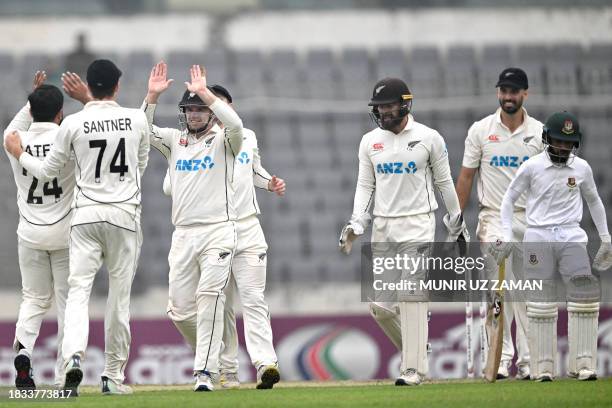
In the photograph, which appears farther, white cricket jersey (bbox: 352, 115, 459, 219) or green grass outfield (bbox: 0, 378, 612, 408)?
white cricket jersey (bbox: 352, 115, 459, 219)

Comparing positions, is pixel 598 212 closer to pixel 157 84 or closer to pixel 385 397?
pixel 385 397

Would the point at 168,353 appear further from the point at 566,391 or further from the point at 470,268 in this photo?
the point at 566,391

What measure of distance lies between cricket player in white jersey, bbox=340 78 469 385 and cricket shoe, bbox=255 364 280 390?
87 cm

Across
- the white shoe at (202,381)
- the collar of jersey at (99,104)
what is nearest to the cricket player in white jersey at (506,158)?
the white shoe at (202,381)

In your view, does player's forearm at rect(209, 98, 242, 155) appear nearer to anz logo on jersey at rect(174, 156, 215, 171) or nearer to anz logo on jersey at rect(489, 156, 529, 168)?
anz logo on jersey at rect(174, 156, 215, 171)

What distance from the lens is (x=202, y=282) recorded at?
910 cm

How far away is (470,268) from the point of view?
1054 centimetres

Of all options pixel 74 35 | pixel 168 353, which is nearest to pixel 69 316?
pixel 168 353

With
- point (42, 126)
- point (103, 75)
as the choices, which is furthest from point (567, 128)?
point (42, 126)

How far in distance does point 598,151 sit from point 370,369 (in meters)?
6.46

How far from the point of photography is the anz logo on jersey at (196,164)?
915 cm

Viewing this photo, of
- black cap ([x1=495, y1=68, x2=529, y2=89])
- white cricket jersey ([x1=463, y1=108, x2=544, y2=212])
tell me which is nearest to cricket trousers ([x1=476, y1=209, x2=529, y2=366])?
white cricket jersey ([x1=463, y1=108, x2=544, y2=212])

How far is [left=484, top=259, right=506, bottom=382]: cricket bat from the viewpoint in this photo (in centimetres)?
961

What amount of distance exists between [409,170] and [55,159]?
245 centimetres
